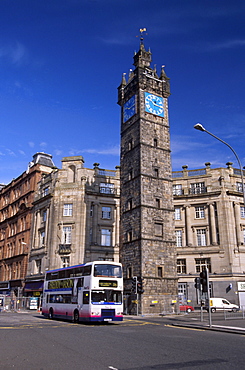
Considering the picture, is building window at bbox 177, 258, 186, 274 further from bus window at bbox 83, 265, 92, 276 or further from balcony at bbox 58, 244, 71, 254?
bus window at bbox 83, 265, 92, 276

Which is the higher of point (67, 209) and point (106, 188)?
point (106, 188)

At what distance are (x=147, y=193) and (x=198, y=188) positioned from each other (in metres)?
15.6

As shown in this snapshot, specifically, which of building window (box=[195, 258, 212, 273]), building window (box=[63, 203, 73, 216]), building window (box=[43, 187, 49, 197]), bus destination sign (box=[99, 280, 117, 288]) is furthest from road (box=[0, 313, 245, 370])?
building window (box=[43, 187, 49, 197])

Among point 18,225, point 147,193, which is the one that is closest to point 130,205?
point 147,193

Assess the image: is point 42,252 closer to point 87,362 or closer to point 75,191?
point 75,191

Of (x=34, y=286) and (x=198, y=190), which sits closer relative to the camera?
(x=34, y=286)

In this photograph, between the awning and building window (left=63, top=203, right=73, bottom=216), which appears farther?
building window (left=63, top=203, right=73, bottom=216)

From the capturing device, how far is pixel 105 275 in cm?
2283

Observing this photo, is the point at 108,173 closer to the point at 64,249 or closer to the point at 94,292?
the point at 64,249

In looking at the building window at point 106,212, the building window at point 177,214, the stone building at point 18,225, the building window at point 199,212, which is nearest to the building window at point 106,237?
the building window at point 106,212

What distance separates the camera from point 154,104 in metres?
42.2

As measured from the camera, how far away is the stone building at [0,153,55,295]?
176 ft

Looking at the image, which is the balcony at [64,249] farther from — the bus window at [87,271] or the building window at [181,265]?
the bus window at [87,271]

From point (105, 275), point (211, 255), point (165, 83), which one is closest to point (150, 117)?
point (165, 83)
